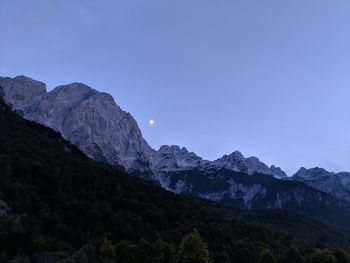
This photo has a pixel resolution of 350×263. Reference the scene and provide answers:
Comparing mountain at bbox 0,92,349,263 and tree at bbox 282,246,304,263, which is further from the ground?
mountain at bbox 0,92,349,263

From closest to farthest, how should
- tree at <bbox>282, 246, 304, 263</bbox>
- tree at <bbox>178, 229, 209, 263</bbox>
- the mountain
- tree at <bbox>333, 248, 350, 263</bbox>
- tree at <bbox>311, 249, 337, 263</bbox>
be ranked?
tree at <bbox>178, 229, 209, 263</bbox>
tree at <bbox>282, 246, 304, 263</bbox>
tree at <bbox>311, 249, 337, 263</bbox>
tree at <bbox>333, 248, 350, 263</bbox>
the mountain

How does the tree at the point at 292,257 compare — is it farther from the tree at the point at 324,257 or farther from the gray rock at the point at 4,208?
the gray rock at the point at 4,208

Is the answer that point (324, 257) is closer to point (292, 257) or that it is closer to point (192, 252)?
point (292, 257)

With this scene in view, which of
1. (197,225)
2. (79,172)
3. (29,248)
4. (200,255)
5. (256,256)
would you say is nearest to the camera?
(29,248)

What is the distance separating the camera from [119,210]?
543ft

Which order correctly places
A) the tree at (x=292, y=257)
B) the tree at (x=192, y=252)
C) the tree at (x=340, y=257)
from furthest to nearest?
the tree at (x=340, y=257)
the tree at (x=292, y=257)
the tree at (x=192, y=252)

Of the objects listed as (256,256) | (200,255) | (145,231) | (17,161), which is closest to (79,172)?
(17,161)

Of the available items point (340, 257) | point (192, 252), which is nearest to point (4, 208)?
point (192, 252)

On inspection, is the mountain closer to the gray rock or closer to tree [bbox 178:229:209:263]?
the gray rock

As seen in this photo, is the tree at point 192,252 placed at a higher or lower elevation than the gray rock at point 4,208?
lower

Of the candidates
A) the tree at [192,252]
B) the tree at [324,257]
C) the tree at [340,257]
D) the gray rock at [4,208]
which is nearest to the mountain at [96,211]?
the gray rock at [4,208]

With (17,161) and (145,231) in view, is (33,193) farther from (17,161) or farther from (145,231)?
(145,231)

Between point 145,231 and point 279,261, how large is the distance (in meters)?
44.1

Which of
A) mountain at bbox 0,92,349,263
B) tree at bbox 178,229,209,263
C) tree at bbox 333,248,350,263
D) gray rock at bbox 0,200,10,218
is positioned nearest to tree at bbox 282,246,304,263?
tree at bbox 333,248,350,263
